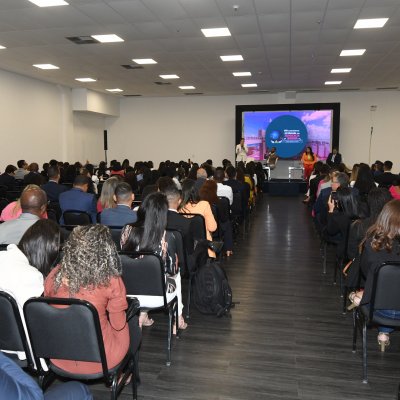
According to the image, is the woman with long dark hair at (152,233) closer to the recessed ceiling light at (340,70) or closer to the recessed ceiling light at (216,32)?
the recessed ceiling light at (216,32)

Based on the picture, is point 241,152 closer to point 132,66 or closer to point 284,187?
point 284,187

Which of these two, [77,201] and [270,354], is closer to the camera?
[270,354]

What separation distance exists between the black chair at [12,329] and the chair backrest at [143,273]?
0.94 meters

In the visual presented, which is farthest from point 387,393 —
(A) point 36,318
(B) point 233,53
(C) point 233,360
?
(B) point 233,53

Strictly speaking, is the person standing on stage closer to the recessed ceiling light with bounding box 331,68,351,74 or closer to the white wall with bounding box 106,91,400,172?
the white wall with bounding box 106,91,400,172

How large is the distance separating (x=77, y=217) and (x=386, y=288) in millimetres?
3560

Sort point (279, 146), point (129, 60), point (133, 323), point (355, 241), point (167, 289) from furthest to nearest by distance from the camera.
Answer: point (279, 146)
point (129, 60)
point (355, 241)
point (167, 289)
point (133, 323)

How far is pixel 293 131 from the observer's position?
54.0 feet

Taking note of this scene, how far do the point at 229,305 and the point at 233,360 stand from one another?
904 millimetres

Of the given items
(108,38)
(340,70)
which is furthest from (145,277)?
(340,70)

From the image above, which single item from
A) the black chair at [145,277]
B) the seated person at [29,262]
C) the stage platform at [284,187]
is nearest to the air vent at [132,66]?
the stage platform at [284,187]

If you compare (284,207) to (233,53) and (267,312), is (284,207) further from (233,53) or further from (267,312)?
(267,312)

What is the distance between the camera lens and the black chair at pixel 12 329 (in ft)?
6.57

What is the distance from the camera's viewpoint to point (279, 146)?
1670 centimetres
